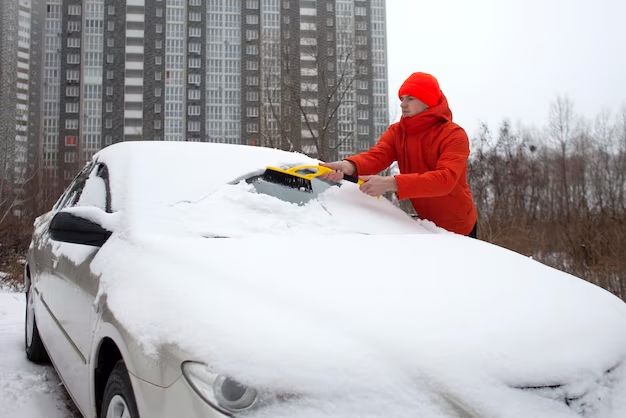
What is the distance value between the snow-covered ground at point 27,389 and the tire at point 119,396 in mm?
1070

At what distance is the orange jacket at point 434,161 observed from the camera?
2.61 meters

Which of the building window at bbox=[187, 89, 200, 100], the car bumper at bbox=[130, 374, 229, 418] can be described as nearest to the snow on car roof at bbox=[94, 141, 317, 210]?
the car bumper at bbox=[130, 374, 229, 418]

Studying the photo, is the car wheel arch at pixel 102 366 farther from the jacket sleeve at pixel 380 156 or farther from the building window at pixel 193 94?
the building window at pixel 193 94

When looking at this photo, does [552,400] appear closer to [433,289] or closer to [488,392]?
[488,392]

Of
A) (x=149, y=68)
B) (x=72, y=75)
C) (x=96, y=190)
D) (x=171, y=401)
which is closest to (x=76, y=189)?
(x=96, y=190)

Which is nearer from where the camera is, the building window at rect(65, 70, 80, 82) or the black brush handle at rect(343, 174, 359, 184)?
the black brush handle at rect(343, 174, 359, 184)

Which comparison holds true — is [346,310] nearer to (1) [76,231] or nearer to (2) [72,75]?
(1) [76,231]

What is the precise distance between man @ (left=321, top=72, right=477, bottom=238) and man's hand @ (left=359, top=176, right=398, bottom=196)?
0.03 meters

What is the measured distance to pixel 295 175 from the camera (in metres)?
2.49

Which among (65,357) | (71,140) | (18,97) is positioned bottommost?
(65,357)

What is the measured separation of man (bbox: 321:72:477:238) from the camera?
2.70m

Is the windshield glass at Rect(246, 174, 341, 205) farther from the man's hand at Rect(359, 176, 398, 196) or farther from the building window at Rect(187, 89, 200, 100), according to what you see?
the building window at Rect(187, 89, 200, 100)

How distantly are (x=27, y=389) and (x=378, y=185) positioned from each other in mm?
2222

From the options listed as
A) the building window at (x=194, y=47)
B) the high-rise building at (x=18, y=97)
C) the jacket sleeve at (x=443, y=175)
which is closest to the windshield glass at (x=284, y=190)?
the jacket sleeve at (x=443, y=175)
